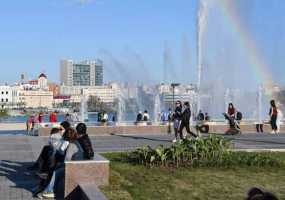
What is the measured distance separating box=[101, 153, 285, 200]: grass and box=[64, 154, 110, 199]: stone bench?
0.71ft

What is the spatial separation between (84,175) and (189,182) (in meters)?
1.91

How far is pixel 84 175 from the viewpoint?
375 inches

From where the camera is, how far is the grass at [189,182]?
895 centimetres

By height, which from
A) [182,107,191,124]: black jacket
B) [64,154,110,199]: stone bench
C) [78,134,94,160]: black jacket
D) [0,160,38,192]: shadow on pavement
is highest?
[182,107,191,124]: black jacket

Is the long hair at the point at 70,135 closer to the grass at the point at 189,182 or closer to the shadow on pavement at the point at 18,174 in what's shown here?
the grass at the point at 189,182

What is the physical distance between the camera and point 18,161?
570 inches

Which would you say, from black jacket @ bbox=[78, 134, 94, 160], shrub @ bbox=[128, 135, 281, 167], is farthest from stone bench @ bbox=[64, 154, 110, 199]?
shrub @ bbox=[128, 135, 281, 167]

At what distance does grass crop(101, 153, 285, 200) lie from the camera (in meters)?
8.95

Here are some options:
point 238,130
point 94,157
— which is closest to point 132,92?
point 238,130

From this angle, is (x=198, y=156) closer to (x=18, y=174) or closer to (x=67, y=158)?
(x=67, y=158)

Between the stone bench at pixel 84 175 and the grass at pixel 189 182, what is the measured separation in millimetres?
217

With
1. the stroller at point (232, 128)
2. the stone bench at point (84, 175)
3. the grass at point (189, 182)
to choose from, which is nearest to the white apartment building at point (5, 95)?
the stroller at point (232, 128)

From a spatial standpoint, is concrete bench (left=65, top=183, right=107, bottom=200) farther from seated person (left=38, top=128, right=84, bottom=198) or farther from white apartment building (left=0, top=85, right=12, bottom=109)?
white apartment building (left=0, top=85, right=12, bottom=109)

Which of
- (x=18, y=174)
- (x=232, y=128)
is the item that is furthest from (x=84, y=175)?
(x=232, y=128)
